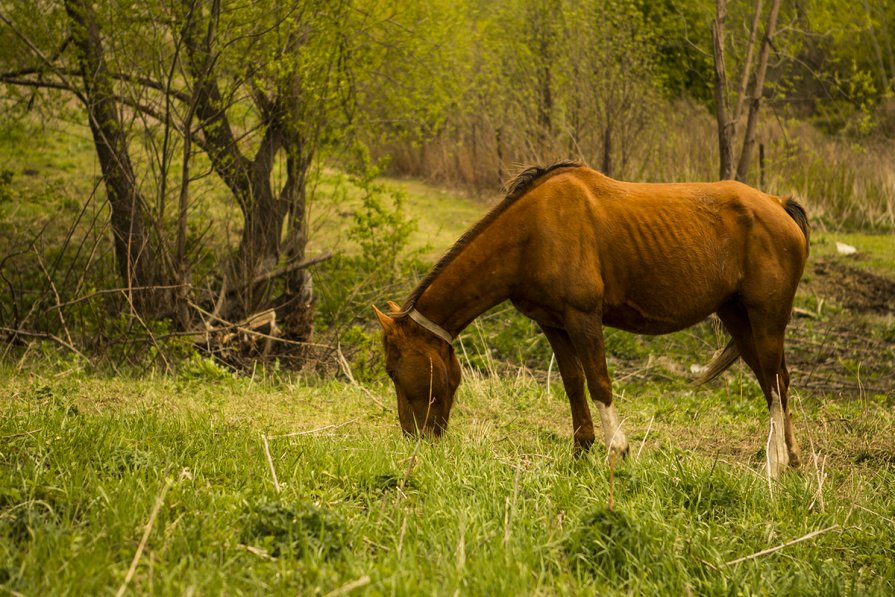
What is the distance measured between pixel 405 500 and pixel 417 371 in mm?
1485

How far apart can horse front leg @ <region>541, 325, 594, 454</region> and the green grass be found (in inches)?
6.0

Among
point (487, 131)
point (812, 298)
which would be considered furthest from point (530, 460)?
point (487, 131)

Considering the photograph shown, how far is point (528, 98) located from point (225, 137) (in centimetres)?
725

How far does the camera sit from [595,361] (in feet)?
18.4

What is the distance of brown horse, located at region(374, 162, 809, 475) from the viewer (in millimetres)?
5625

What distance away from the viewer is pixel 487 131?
1948 centimetres

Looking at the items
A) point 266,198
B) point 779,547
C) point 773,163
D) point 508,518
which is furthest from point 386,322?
point 773,163

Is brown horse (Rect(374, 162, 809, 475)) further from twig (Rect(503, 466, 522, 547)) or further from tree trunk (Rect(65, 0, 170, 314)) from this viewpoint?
tree trunk (Rect(65, 0, 170, 314))

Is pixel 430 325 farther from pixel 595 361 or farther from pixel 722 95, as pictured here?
pixel 722 95

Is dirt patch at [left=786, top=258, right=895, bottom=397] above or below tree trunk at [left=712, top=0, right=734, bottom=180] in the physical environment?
below

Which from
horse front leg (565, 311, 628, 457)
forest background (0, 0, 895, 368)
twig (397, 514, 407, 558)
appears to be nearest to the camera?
twig (397, 514, 407, 558)

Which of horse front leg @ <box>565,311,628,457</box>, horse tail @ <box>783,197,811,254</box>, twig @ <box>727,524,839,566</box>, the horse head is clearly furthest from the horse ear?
horse tail @ <box>783,197,811,254</box>

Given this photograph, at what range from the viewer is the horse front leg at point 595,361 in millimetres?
5562

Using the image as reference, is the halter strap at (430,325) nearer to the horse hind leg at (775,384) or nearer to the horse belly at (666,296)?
the horse belly at (666,296)
